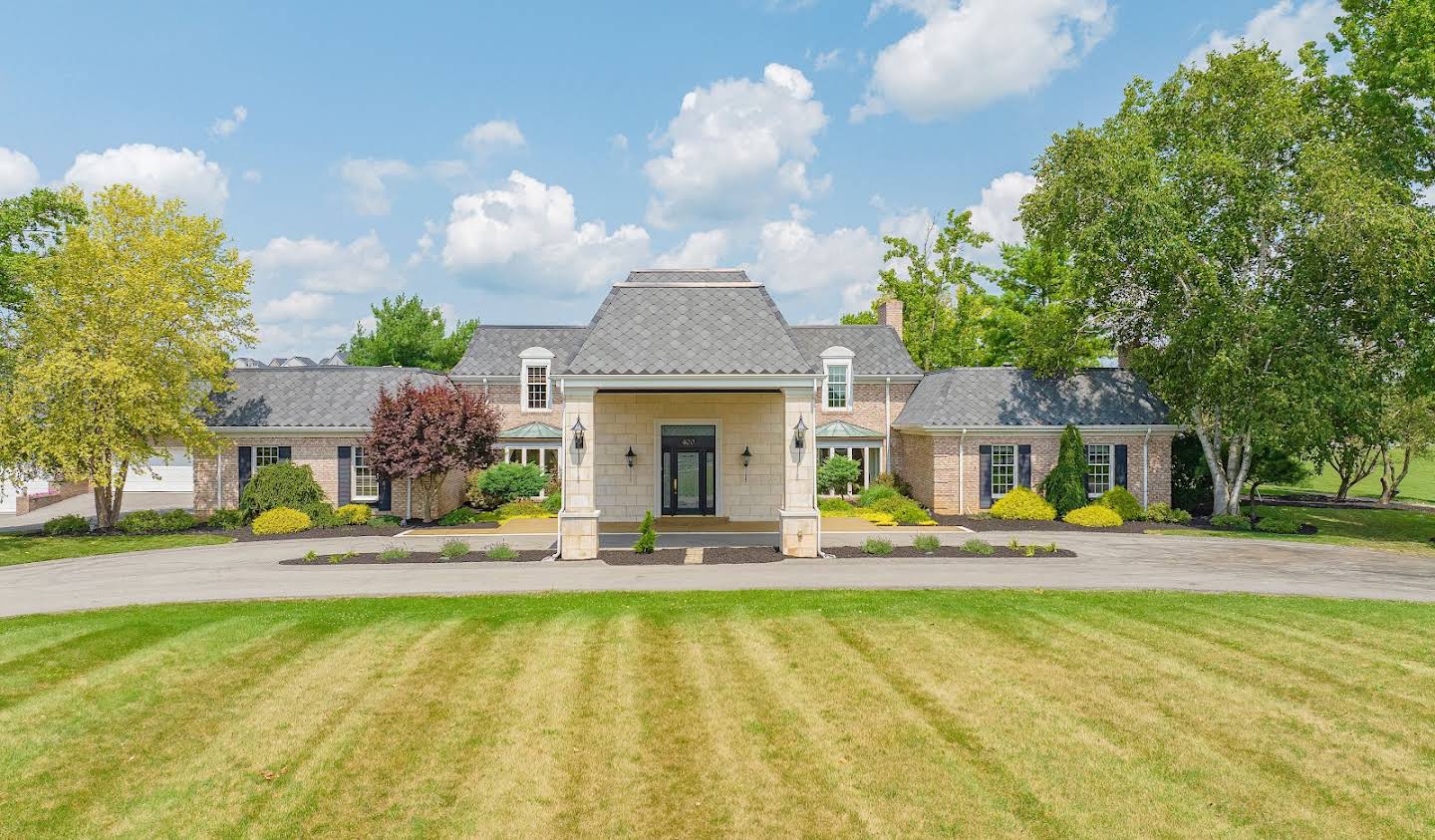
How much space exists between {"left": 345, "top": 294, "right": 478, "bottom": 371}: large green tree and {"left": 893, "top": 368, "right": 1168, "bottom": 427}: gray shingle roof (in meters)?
38.9

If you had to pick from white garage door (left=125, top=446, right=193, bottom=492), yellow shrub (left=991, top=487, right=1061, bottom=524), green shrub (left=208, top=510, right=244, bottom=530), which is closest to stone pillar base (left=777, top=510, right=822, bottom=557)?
yellow shrub (left=991, top=487, right=1061, bottom=524)

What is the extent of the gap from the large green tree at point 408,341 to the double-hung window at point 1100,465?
4403cm

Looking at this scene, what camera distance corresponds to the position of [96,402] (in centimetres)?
2284

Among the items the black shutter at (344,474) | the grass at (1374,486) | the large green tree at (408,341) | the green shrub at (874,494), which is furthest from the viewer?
the large green tree at (408,341)

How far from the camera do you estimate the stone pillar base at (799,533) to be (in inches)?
736

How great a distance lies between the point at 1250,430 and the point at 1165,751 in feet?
70.9

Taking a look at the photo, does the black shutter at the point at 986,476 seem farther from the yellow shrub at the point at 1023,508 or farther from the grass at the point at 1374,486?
the grass at the point at 1374,486

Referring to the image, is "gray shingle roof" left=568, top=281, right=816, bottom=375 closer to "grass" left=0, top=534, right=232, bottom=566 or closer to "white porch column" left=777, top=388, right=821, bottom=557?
"white porch column" left=777, top=388, right=821, bottom=557

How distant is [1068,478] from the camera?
26438 millimetres

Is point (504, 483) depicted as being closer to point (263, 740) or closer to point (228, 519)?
point (228, 519)

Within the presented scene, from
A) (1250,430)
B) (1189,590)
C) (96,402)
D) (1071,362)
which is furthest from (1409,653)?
(96,402)

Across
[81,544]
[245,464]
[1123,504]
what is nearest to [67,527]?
[81,544]

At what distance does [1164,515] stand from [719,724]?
78.9ft

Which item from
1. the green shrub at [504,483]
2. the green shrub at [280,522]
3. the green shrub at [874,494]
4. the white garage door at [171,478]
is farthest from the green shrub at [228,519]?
the green shrub at [874,494]
